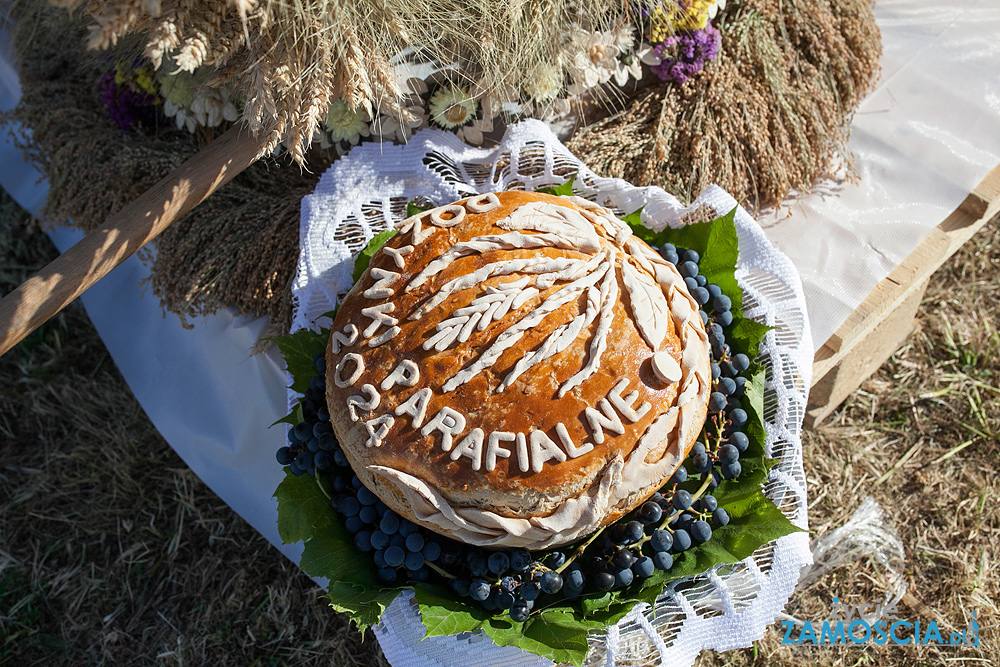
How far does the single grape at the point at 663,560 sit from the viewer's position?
4.10ft

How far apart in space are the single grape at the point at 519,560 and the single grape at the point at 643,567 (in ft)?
0.64

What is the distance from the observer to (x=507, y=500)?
3.65 ft

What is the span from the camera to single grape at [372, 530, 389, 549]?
1.26 m

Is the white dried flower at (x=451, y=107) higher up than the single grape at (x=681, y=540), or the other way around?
the white dried flower at (x=451, y=107)

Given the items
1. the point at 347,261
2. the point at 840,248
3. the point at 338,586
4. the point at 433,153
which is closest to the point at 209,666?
the point at 338,586

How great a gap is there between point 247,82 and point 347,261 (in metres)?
0.42

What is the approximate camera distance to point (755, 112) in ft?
5.87

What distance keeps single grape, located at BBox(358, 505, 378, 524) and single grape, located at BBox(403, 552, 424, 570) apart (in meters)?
0.11

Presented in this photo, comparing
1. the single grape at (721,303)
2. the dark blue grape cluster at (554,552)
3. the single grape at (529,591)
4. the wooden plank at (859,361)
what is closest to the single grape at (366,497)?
the dark blue grape cluster at (554,552)

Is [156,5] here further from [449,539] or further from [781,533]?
[781,533]

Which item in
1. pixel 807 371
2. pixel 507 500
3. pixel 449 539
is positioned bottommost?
pixel 807 371

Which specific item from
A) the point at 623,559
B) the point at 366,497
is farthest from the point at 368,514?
the point at 623,559

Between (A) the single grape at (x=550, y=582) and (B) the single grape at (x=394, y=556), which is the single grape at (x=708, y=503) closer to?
(A) the single grape at (x=550, y=582)

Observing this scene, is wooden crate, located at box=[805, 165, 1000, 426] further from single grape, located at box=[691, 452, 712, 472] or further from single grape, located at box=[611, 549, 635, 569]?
single grape, located at box=[611, 549, 635, 569]
